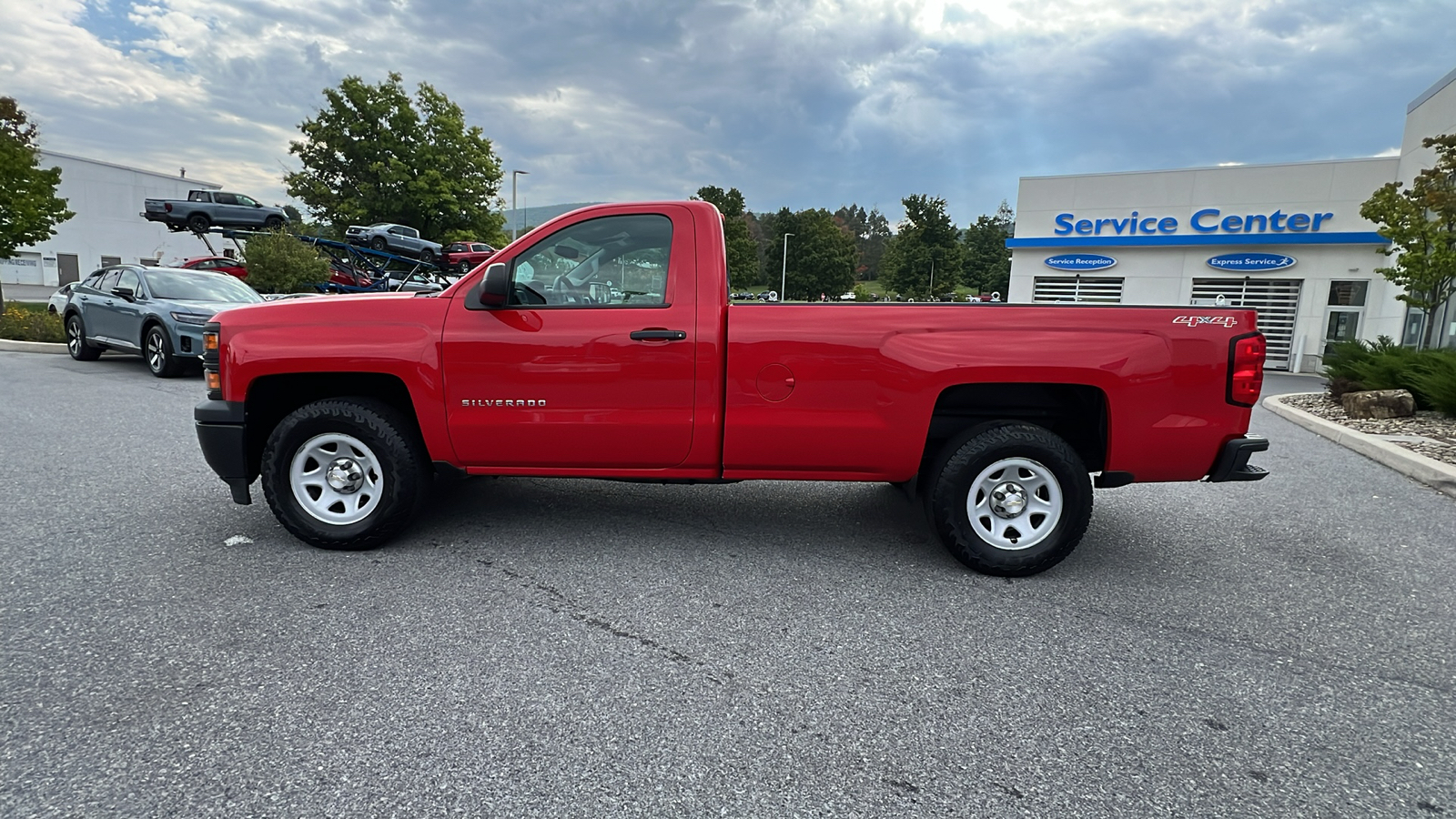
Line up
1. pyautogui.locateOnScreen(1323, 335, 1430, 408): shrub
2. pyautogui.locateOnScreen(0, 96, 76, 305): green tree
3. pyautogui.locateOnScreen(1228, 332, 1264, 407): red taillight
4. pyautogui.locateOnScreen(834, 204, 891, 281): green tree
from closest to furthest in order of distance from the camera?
pyautogui.locateOnScreen(1228, 332, 1264, 407): red taillight → pyautogui.locateOnScreen(1323, 335, 1430, 408): shrub → pyautogui.locateOnScreen(0, 96, 76, 305): green tree → pyautogui.locateOnScreen(834, 204, 891, 281): green tree

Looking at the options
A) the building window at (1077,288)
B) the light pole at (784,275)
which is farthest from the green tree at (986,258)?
the building window at (1077,288)

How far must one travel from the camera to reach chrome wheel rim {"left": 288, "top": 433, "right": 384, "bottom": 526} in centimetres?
407

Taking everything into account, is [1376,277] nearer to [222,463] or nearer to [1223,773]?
[1223,773]

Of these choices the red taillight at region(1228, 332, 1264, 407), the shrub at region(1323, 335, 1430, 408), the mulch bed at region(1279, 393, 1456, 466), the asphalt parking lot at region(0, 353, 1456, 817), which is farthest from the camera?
the shrub at region(1323, 335, 1430, 408)

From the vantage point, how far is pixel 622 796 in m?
2.17

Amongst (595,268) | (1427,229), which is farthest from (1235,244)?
(595,268)

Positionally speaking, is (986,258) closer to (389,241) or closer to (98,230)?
(389,241)

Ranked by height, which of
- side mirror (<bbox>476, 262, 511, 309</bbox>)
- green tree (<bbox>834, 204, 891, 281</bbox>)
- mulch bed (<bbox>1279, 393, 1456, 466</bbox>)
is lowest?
mulch bed (<bbox>1279, 393, 1456, 466</bbox>)

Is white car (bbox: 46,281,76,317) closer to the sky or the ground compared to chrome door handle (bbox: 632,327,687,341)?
closer to the ground

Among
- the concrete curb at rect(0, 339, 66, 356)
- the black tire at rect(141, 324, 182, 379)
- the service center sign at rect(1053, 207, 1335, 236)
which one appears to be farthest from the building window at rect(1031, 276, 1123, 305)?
the concrete curb at rect(0, 339, 66, 356)

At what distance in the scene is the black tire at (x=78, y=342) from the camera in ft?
41.5

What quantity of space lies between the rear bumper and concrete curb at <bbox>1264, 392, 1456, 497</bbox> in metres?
3.86

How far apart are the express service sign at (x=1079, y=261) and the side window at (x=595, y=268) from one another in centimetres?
2480

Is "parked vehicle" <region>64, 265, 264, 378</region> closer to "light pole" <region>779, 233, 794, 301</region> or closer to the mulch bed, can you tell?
the mulch bed
